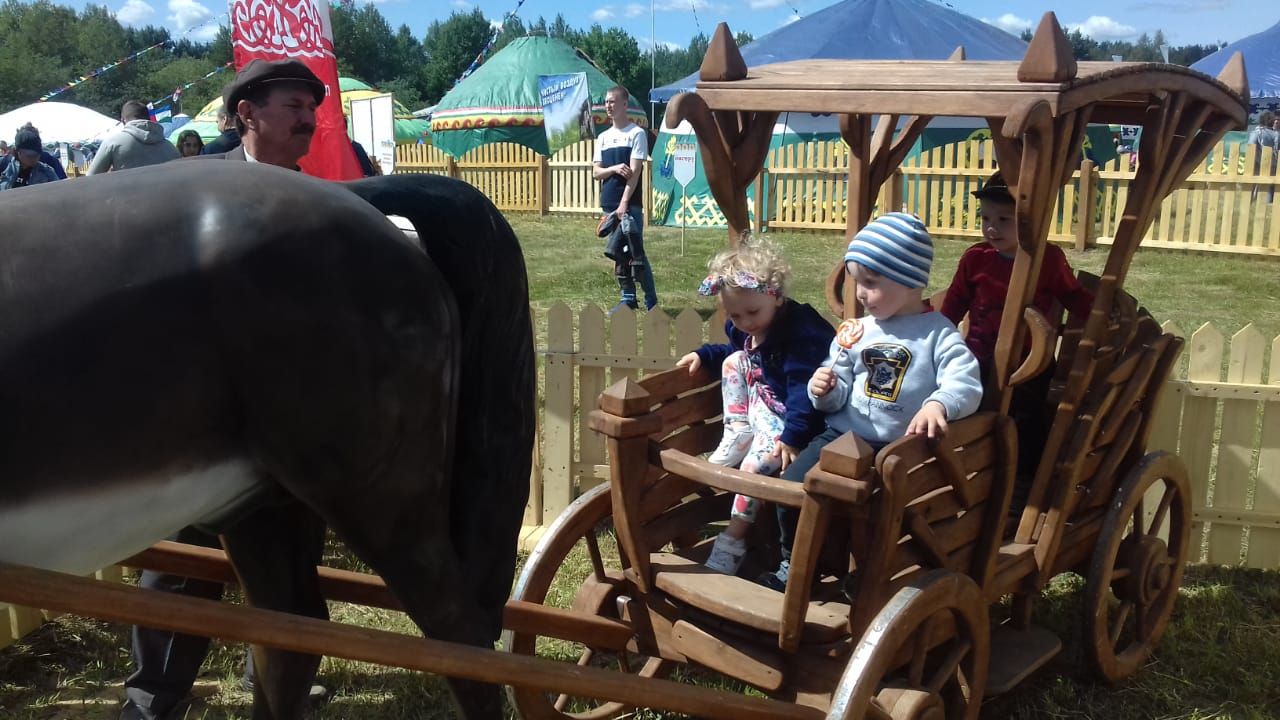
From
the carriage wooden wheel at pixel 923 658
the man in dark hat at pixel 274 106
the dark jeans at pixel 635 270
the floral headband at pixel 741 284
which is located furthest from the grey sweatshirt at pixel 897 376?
the dark jeans at pixel 635 270

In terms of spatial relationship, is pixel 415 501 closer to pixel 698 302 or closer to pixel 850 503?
pixel 850 503

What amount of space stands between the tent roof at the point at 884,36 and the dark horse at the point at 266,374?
42.8 ft

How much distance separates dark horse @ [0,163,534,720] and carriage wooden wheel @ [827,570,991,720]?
2.63 ft

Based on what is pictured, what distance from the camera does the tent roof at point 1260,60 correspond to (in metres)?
20.2

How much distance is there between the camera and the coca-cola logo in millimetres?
4766

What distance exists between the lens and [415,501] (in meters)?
1.80

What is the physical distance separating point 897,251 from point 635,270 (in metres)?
5.98

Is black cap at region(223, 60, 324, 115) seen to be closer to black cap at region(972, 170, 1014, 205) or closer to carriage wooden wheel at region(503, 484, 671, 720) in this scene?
carriage wooden wheel at region(503, 484, 671, 720)

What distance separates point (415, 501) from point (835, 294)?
5.91ft

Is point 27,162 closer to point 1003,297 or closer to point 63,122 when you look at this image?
point 1003,297

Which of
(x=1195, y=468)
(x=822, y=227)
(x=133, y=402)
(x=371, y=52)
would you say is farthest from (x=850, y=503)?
(x=371, y=52)

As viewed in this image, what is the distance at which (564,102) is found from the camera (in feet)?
68.3

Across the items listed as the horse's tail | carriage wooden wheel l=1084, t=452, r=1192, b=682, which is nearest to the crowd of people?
the horse's tail

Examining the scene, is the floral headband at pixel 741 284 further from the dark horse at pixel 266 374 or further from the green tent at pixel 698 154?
the green tent at pixel 698 154
